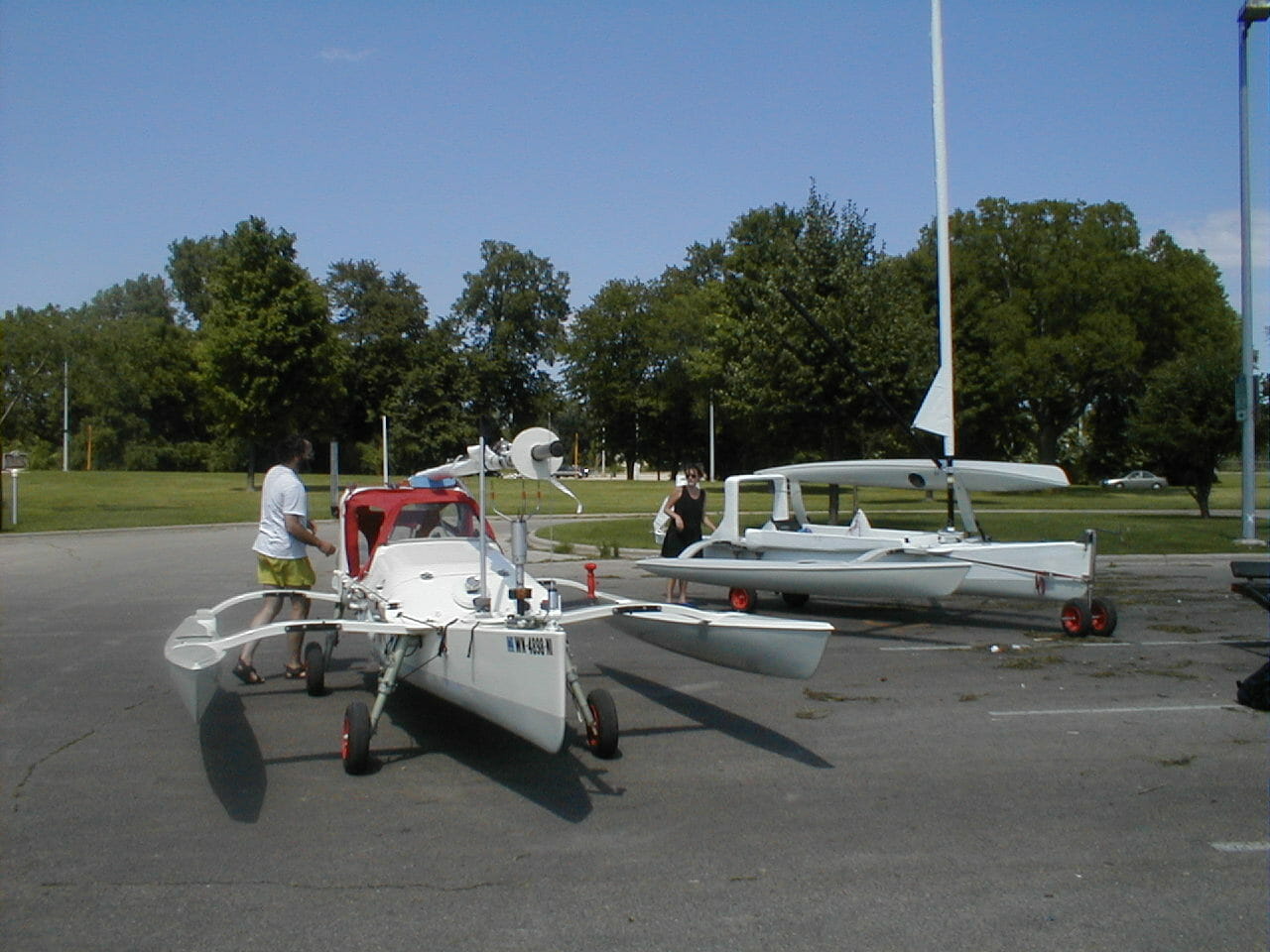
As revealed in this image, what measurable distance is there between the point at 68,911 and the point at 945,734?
5062mm

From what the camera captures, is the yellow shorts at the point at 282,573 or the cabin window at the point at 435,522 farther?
the yellow shorts at the point at 282,573

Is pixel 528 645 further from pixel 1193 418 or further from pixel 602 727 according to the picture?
pixel 1193 418

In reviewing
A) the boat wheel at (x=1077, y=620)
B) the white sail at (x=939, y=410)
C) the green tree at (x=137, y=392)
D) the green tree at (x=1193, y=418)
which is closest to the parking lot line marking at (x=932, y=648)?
the boat wheel at (x=1077, y=620)

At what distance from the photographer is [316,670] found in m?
8.77

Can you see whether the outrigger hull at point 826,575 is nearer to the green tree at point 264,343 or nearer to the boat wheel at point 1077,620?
the boat wheel at point 1077,620

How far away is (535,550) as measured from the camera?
74.4ft

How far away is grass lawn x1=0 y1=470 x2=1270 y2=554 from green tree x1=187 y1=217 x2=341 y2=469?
3678 mm

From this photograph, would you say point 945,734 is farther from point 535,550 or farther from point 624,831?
point 535,550

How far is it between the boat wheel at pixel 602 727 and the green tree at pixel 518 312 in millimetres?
83855

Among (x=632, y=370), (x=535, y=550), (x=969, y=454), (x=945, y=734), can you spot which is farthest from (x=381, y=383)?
(x=945, y=734)

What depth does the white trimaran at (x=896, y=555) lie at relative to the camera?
11422mm

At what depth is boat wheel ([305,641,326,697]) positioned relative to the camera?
345 inches

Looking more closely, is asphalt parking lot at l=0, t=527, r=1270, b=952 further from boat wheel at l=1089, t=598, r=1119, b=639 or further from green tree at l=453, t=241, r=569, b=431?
green tree at l=453, t=241, r=569, b=431

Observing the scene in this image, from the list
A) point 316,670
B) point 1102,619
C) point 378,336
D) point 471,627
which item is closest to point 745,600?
point 1102,619
